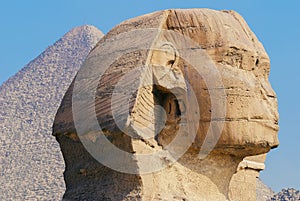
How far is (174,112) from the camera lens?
11.3 metres

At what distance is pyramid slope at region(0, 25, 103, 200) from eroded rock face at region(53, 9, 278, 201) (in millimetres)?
124607

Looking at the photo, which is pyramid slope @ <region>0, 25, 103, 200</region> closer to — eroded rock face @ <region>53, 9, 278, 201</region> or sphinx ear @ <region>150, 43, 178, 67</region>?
eroded rock face @ <region>53, 9, 278, 201</region>

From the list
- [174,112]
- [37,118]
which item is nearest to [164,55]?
[174,112]

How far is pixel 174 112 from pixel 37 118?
14872 cm

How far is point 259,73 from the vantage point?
1168 centimetres

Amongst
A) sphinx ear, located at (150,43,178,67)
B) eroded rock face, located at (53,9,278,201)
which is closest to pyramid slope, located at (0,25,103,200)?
eroded rock face, located at (53,9,278,201)

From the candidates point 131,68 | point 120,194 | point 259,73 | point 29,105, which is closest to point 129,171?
point 120,194

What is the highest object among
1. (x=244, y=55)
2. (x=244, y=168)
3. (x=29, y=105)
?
(x=244, y=55)

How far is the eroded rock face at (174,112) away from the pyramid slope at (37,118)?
124607 millimetres

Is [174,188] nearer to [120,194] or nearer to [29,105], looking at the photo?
[120,194]

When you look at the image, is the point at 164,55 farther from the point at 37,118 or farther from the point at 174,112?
the point at 37,118

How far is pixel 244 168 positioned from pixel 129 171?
2170 mm

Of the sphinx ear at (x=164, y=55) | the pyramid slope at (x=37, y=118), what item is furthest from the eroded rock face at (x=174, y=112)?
the pyramid slope at (x=37, y=118)

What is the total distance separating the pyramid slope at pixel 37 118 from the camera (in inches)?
5659
